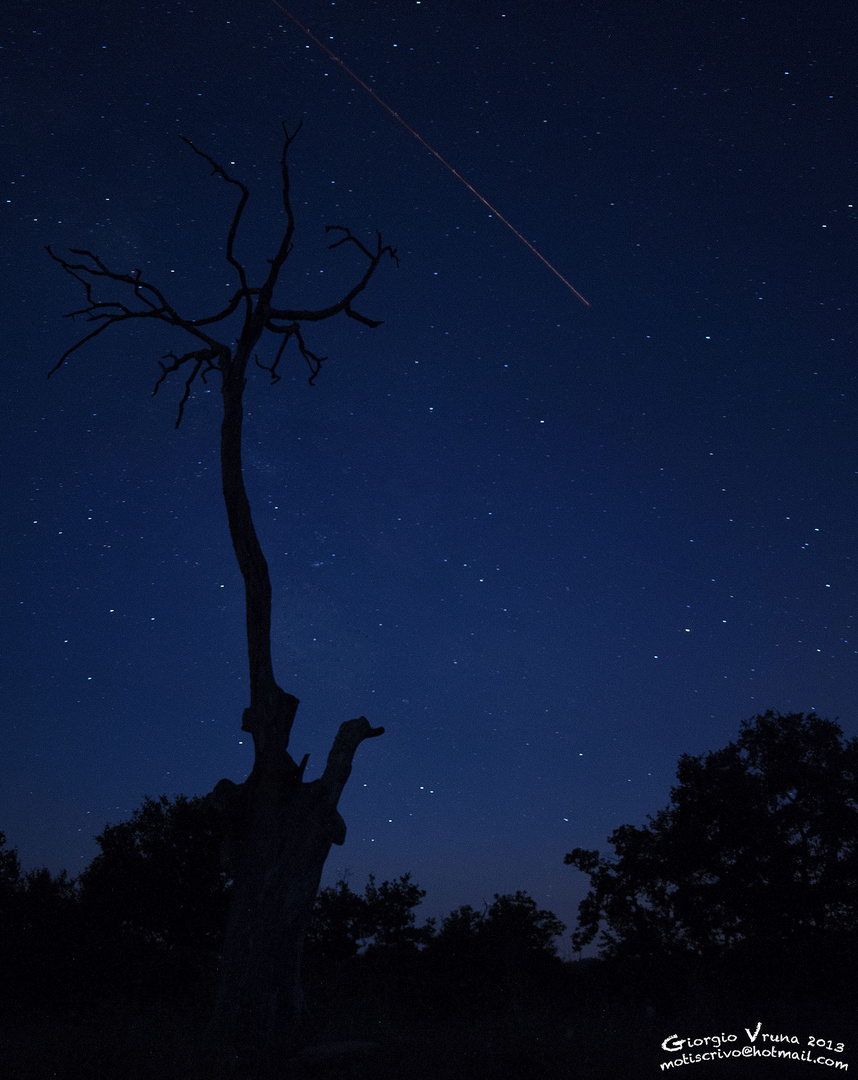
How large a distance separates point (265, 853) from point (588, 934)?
1843 cm

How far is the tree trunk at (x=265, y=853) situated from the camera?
5.43 metres

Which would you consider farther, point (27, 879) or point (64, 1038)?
point (27, 879)

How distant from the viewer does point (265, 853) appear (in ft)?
19.9

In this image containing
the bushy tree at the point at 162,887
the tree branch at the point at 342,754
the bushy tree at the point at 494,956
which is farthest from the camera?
the bushy tree at the point at 162,887

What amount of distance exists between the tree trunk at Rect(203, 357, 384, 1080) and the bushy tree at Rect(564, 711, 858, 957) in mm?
16480

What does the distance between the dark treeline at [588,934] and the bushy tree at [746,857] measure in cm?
4

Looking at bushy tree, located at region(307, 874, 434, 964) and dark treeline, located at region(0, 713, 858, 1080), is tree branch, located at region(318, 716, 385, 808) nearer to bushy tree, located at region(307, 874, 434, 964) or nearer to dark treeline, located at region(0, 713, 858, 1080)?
dark treeline, located at region(0, 713, 858, 1080)

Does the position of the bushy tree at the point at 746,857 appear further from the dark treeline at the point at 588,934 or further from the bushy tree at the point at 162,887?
the bushy tree at the point at 162,887

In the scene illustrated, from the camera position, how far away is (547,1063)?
22.1 feet

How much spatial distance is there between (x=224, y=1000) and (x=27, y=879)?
66.1 feet

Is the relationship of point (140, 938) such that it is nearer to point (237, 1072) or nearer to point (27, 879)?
point (27, 879)

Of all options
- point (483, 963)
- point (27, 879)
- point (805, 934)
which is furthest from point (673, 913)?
point (27, 879)

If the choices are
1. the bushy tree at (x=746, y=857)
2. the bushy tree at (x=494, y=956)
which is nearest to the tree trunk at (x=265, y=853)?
the bushy tree at (x=494, y=956)

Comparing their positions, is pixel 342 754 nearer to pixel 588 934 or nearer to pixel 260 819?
pixel 260 819
